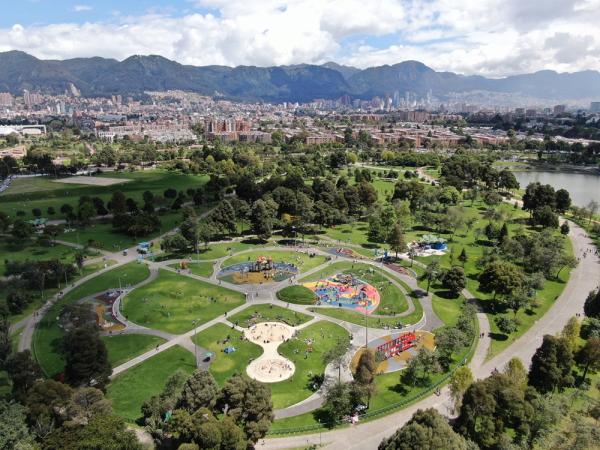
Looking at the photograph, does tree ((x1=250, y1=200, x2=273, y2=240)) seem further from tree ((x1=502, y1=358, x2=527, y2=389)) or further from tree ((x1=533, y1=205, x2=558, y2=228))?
tree ((x1=533, y1=205, x2=558, y2=228))

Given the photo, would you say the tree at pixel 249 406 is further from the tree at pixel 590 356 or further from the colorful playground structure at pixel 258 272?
the colorful playground structure at pixel 258 272

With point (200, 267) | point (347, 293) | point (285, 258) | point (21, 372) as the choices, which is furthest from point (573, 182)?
point (21, 372)

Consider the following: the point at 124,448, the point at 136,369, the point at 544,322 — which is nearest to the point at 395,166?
the point at 544,322

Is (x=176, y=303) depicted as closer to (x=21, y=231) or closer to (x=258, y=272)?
(x=258, y=272)

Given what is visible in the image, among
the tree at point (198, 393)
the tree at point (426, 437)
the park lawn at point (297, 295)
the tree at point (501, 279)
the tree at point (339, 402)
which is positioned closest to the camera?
the tree at point (426, 437)

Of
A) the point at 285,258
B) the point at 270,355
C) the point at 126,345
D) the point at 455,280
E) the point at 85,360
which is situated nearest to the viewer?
the point at 85,360

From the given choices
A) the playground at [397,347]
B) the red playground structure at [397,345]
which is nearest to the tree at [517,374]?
the playground at [397,347]
